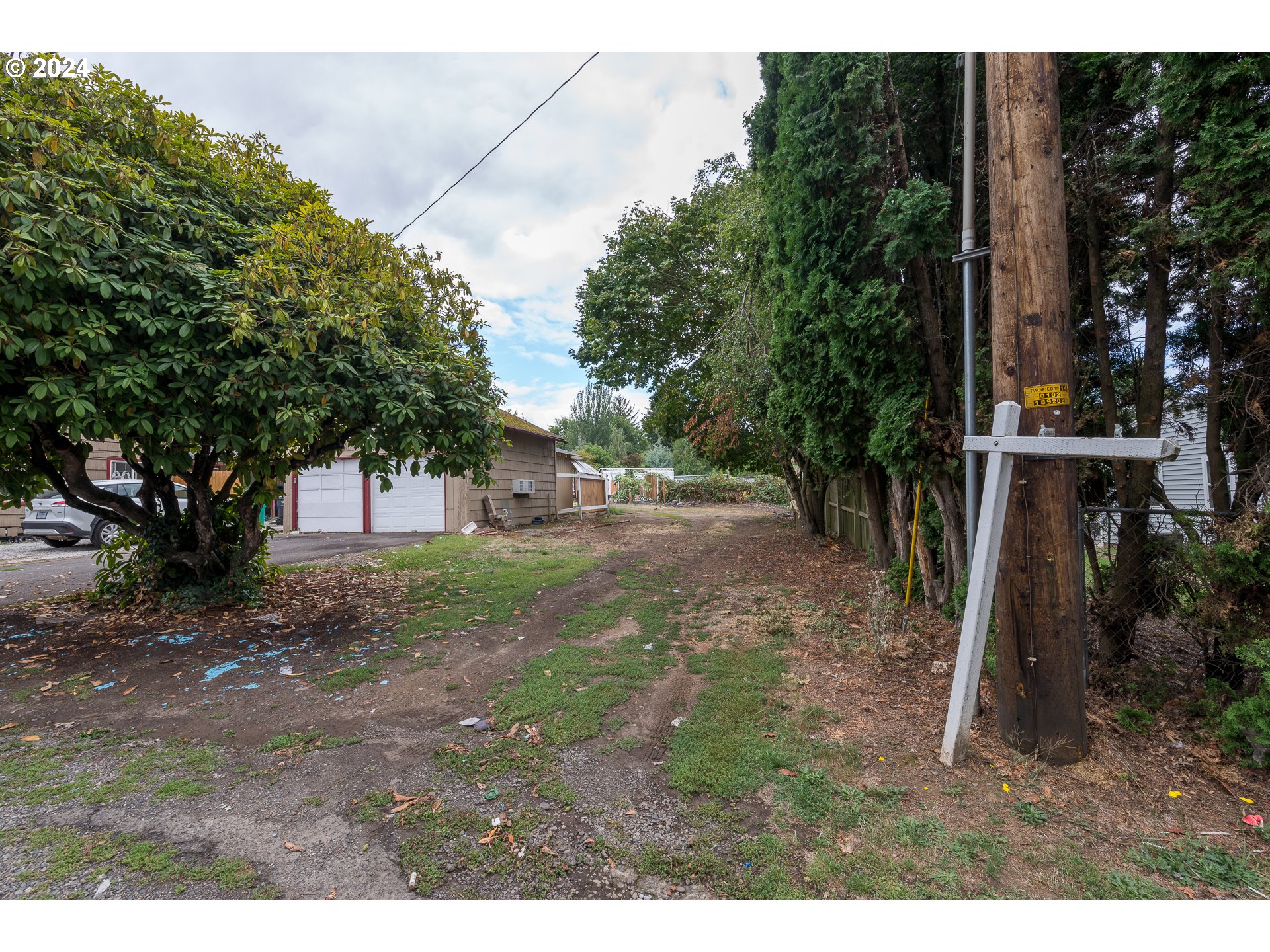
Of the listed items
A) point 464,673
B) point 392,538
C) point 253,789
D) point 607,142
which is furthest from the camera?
point 392,538

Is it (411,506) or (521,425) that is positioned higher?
(521,425)

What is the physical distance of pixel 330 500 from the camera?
1340 cm

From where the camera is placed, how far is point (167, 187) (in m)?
4.41

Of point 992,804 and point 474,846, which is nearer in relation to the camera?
point 474,846

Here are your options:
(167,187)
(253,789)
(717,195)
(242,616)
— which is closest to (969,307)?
(253,789)

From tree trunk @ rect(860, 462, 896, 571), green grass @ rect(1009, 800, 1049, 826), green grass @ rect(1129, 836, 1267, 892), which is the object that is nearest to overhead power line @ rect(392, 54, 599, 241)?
tree trunk @ rect(860, 462, 896, 571)

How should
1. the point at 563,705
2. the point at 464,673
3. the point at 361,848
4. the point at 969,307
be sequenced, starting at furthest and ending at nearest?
the point at 464,673 < the point at 563,705 < the point at 969,307 < the point at 361,848

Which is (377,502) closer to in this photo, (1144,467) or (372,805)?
(372,805)

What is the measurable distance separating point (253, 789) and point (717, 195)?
14123 mm

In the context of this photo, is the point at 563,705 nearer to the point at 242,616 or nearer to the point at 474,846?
the point at 474,846

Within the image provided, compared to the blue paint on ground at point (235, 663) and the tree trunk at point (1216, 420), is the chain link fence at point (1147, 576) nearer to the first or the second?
the tree trunk at point (1216, 420)

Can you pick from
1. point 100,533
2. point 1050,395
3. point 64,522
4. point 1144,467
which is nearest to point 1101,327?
point 1144,467

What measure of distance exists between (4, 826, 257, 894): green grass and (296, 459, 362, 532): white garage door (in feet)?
40.1

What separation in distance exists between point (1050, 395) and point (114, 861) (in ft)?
14.5
